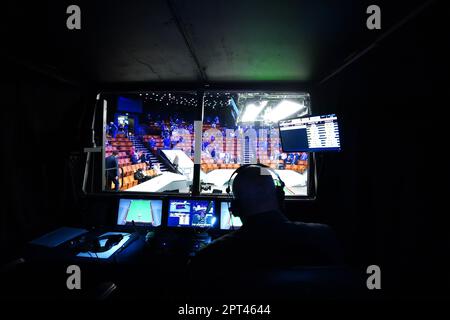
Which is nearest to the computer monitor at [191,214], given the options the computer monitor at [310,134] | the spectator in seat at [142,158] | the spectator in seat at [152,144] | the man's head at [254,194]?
the computer monitor at [310,134]

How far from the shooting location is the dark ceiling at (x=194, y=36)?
4.49ft

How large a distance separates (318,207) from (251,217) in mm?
1829

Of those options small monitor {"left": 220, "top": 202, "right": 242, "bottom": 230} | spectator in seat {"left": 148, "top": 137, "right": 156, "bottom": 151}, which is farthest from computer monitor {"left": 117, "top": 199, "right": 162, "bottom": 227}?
spectator in seat {"left": 148, "top": 137, "right": 156, "bottom": 151}

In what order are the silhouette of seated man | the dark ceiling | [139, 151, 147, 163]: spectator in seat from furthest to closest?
[139, 151, 147, 163]: spectator in seat, the dark ceiling, the silhouette of seated man

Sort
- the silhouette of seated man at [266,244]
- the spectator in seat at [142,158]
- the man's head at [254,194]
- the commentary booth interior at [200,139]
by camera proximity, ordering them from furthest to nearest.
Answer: the spectator in seat at [142,158] < the commentary booth interior at [200,139] < the man's head at [254,194] < the silhouette of seated man at [266,244]

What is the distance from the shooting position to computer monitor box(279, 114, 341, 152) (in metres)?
2.05

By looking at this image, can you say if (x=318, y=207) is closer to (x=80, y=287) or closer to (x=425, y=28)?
(x=425, y=28)

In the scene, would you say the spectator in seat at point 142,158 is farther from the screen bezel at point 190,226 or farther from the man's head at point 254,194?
the man's head at point 254,194

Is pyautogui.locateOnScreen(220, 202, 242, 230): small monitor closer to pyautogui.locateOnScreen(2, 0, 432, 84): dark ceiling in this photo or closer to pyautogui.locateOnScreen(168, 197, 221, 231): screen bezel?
pyautogui.locateOnScreen(168, 197, 221, 231): screen bezel

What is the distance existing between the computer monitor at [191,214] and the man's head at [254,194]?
4.21 ft

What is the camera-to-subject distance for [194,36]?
171 centimetres

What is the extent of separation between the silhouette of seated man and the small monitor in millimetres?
1287

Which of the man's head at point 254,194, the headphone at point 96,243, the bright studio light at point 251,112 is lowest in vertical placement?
the headphone at point 96,243
